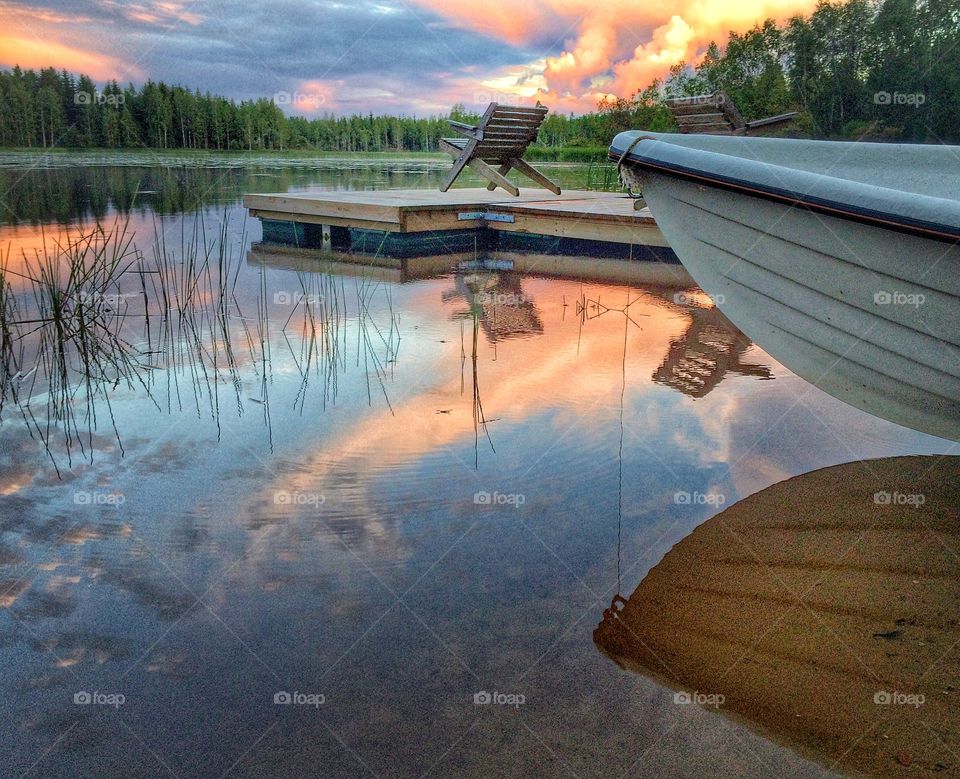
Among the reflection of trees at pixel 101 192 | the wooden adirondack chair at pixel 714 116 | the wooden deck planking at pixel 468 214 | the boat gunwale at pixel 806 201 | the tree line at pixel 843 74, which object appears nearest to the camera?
the boat gunwale at pixel 806 201

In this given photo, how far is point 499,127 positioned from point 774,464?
283 inches

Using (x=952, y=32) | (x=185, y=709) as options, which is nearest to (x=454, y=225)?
(x=185, y=709)

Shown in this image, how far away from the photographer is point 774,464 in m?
3.33

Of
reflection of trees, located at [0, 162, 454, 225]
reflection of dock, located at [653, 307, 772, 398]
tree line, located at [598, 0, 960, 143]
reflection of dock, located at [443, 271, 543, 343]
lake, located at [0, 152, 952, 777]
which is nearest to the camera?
lake, located at [0, 152, 952, 777]

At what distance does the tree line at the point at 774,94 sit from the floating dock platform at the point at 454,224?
3.41 meters

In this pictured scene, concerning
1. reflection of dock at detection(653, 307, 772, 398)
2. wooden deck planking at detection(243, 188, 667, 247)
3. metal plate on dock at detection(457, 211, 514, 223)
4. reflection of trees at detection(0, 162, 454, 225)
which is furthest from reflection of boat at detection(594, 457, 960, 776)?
reflection of trees at detection(0, 162, 454, 225)

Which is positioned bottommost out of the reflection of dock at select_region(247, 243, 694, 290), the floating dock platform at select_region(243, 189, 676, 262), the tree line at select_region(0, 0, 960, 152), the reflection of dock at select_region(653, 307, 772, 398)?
the reflection of dock at select_region(653, 307, 772, 398)

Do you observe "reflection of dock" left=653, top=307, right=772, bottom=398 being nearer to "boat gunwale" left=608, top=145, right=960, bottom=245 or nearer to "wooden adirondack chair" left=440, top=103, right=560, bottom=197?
"boat gunwale" left=608, top=145, right=960, bottom=245

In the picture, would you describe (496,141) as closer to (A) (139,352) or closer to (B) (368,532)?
(A) (139,352)

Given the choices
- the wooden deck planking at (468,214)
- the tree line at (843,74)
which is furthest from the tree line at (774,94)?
the wooden deck planking at (468,214)

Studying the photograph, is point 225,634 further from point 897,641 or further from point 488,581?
point 897,641

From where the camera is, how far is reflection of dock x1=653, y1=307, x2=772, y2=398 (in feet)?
14.6

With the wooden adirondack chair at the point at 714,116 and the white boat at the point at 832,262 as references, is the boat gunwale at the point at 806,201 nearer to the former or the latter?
the white boat at the point at 832,262

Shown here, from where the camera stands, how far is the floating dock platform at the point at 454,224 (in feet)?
28.9
